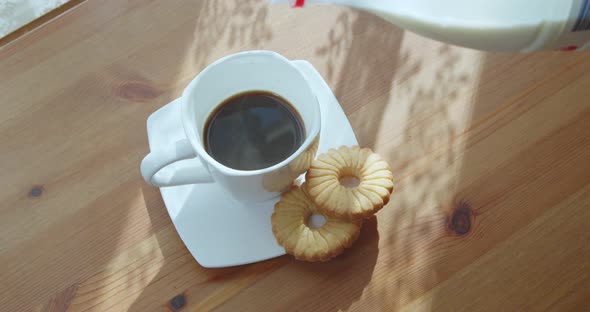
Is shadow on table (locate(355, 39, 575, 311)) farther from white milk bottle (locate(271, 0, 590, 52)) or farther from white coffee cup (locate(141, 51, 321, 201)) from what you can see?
white milk bottle (locate(271, 0, 590, 52))

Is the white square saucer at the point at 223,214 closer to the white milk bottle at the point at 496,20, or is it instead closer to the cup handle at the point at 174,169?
the cup handle at the point at 174,169

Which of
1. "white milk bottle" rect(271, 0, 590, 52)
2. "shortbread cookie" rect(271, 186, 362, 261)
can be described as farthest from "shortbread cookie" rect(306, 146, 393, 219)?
"white milk bottle" rect(271, 0, 590, 52)

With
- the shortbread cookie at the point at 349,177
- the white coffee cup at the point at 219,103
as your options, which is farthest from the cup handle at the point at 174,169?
the shortbread cookie at the point at 349,177

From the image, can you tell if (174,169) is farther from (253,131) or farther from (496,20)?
(496,20)

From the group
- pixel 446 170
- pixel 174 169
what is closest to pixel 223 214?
pixel 174 169

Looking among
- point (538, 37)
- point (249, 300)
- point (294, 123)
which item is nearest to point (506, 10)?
point (538, 37)
